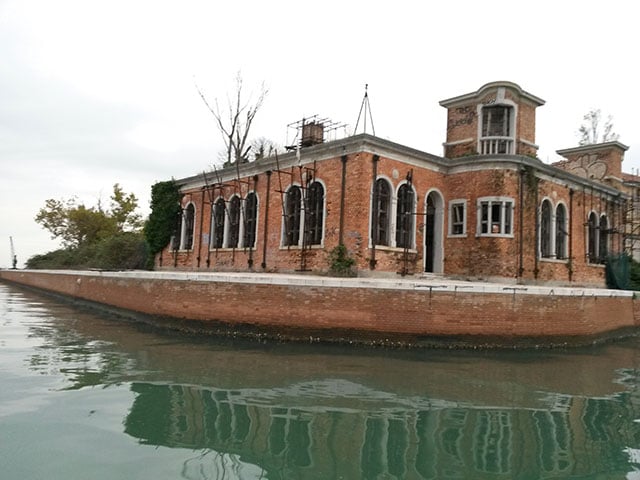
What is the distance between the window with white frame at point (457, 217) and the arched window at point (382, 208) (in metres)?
3.15

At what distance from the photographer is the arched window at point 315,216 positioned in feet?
60.7

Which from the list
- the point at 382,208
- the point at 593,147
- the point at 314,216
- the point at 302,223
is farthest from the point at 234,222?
the point at 593,147

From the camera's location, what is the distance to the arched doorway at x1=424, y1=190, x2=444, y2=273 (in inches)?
774

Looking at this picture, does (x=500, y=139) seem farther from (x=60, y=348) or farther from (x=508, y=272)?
(x=60, y=348)

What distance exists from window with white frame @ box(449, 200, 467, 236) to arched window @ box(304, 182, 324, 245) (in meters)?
4.87

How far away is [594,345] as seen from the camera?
1475 centimetres

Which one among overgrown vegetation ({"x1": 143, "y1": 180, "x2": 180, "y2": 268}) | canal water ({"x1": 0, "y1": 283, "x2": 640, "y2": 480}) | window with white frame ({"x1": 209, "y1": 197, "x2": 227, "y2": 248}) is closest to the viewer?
canal water ({"x1": 0, "y1": 283, "x2": 640, "y2": 480})

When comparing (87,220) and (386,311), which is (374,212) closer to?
(386,311)

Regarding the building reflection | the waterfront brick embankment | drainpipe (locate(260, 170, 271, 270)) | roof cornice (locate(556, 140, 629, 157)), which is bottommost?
the building reflection

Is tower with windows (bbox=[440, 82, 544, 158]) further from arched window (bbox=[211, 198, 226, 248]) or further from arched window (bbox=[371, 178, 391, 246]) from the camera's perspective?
arched window (bbox=[211, 198, 226, 248])

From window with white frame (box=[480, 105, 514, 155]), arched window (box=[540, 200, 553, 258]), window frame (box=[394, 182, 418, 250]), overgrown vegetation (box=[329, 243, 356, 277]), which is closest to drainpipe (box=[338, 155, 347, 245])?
overgrown vegetation (box=[329, 243, 356, 277])

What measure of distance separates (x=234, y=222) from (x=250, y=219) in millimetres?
1390

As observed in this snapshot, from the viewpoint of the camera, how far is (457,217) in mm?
19438

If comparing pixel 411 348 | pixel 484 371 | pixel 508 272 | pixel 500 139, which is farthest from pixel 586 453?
pixel 500 139
